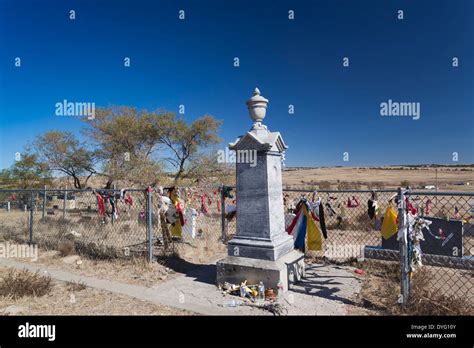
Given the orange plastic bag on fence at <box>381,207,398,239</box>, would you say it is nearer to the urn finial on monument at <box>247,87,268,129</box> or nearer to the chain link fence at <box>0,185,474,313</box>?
the chain link fence at <box>0,185,474,313</box>

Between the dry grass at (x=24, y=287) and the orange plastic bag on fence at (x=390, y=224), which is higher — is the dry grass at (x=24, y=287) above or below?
below

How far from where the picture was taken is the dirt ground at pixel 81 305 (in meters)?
4.28

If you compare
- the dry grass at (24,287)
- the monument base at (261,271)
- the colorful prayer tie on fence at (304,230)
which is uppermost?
the colorful prayer tie on fence at (304,230)

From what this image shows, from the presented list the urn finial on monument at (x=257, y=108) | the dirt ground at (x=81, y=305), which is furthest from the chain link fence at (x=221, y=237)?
the urn finial on monument at (x=257, y=108)

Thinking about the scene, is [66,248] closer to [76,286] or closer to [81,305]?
[76,286]

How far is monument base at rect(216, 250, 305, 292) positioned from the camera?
4699 mm

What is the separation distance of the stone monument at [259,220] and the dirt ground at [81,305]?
4.06 feet

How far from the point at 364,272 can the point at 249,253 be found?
8.38 feet

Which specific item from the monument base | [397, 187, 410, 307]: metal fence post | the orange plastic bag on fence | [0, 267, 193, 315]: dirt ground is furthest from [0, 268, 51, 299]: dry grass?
the orange plastic bag on fence

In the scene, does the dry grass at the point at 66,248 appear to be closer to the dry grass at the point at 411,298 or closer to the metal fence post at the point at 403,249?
the dry grass at the point at 411,298

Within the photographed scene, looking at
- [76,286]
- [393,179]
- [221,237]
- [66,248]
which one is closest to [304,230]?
[221,237]

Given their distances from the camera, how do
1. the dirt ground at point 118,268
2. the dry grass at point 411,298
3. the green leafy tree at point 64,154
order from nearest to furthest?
1. the dry grass at point 411,298
2. the dirt ground at point 118,268
3. the green leafy tree at point 64,154

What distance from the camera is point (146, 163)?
23.1 m

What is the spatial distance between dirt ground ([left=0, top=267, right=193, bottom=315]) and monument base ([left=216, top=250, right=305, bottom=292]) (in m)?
1.08
